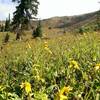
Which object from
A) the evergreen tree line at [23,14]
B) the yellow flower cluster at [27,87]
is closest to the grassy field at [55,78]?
the yellow flower cluster at [27,87]

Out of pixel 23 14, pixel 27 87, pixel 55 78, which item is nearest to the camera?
pixel 27 87

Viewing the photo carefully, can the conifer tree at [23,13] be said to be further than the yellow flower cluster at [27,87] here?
Yes

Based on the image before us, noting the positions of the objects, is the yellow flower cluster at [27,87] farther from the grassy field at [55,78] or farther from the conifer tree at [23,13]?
the conifer tree at [23,13]

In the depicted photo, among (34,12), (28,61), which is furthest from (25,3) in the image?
(28,61)

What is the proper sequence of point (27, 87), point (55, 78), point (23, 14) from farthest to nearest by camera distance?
point (23, 14) < point (55, 78) < point (27, 87)

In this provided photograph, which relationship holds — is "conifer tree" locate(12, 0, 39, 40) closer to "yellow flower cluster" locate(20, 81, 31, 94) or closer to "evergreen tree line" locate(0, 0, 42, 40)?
"evergreen tree line" locate(0, 0, 42, 40)

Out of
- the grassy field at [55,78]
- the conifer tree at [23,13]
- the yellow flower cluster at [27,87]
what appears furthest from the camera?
the conifer tree at [23,13]

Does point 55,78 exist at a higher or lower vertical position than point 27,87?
lower

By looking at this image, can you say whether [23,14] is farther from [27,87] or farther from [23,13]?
[27,87]

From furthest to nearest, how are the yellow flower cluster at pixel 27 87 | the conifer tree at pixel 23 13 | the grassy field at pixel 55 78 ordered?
the conifer tree at pixel 23 13
the grassy field at pixel 55 78
the yellow flower cluster at pixel 27 87

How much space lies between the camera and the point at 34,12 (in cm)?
4750

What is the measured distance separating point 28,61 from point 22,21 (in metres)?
40.4

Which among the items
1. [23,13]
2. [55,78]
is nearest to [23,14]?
[23,13]

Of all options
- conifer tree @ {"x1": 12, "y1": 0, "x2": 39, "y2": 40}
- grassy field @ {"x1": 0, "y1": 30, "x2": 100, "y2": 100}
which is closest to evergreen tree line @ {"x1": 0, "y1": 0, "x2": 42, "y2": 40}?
conifer tree @ {"x1": 12, "y1": 0, "x2": 39, "y2": 40}
